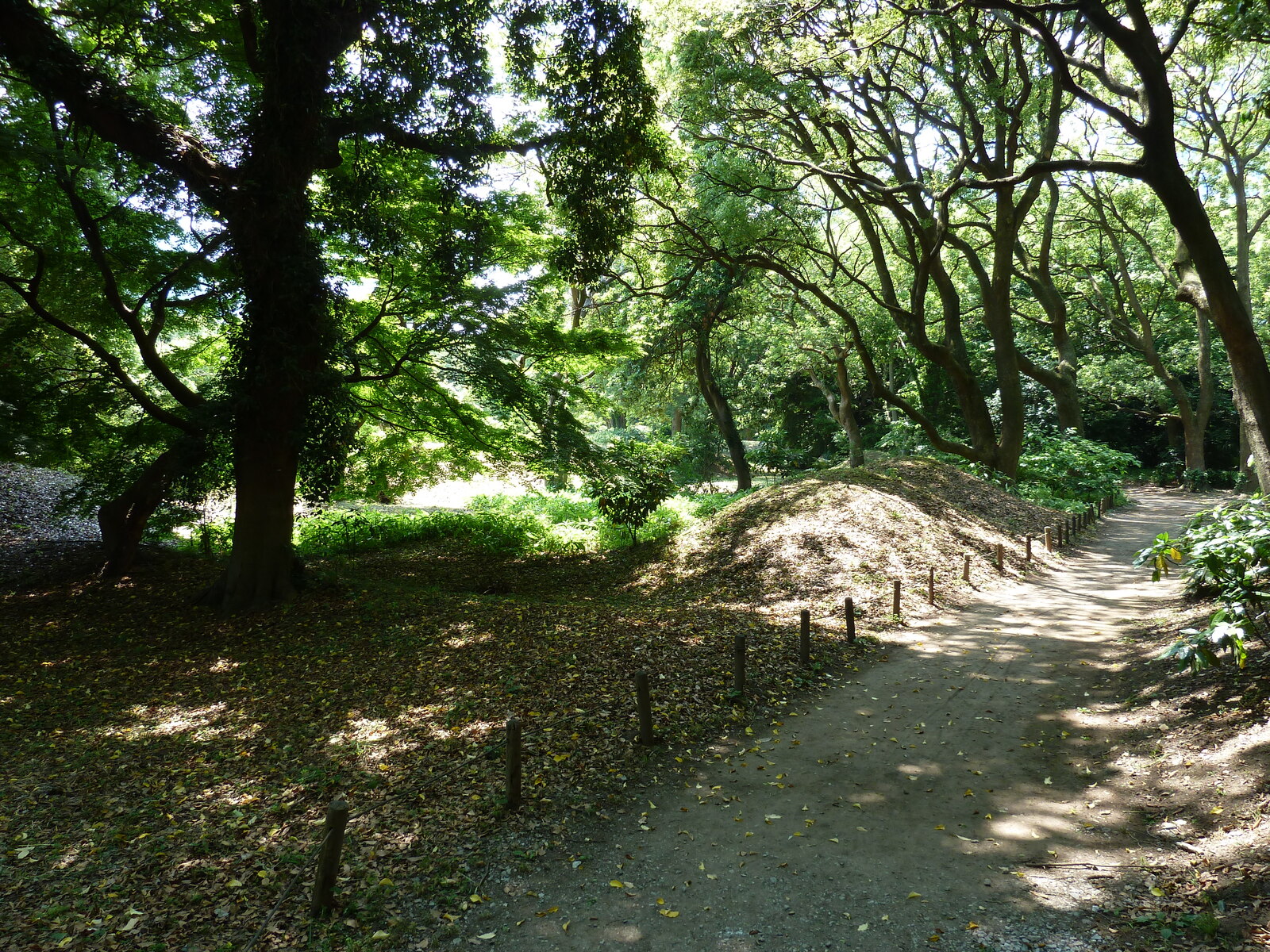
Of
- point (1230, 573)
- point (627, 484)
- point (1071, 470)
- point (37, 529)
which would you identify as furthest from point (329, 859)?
point (1071, 470)

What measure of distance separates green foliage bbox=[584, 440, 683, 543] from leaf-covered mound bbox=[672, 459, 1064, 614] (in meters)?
1.92

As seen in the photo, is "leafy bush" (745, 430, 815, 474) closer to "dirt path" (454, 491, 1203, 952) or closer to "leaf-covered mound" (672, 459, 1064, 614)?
"leaf-covered mound" (672, 459, 1064, 614)

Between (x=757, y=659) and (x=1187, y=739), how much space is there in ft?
12.7

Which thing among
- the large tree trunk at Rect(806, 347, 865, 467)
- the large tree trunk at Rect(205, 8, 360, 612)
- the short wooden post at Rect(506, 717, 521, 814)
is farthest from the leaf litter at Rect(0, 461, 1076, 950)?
the large tree trunk at Rect(806, 347, 865, 467)

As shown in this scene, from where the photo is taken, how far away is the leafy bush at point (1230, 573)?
5000mm

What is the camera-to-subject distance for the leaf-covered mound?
437 inches

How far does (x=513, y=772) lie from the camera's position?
5156 millimetres

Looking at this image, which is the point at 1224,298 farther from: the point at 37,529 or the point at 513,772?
the point at 37,529

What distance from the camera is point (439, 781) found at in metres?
5.47

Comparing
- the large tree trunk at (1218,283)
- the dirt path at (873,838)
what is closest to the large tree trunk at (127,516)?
the dirt path at (873,838)

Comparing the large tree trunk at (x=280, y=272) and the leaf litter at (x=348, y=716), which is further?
the large tree trunk at (x=280, y=272)

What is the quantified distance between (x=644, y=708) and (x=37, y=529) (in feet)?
47.0

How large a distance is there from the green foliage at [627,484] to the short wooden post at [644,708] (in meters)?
4.87

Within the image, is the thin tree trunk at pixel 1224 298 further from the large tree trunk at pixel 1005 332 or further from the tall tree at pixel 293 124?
the large tree trunk at pixel 1005 332
